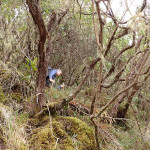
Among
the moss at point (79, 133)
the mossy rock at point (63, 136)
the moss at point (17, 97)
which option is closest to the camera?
the mossy rock at point (63, 136)

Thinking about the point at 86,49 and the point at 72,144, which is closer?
the point at 72,144

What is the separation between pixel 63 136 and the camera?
2451 mm

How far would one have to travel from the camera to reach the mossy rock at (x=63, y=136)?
7.11 feet

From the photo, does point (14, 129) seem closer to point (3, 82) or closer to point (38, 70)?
point (38, 70)

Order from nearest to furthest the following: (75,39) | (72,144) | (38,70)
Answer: (72,144) < (38,70) < (75,39)

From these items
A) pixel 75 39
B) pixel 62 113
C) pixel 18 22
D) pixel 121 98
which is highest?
pixel 18 22

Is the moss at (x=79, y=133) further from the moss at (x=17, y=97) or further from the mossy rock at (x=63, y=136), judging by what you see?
the moss at (x=17, y=97)

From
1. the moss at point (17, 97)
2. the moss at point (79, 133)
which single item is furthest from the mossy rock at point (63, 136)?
the moss at point (17, 97)

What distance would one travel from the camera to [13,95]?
3.30m

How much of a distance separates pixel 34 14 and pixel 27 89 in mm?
1659

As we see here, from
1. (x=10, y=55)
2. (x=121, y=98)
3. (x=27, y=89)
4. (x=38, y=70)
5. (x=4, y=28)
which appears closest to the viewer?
(x=38, y=70)

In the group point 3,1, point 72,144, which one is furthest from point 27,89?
point 3,1

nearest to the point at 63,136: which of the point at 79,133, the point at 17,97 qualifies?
the point at 79,133

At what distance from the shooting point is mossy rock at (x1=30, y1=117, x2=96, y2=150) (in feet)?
7.11
